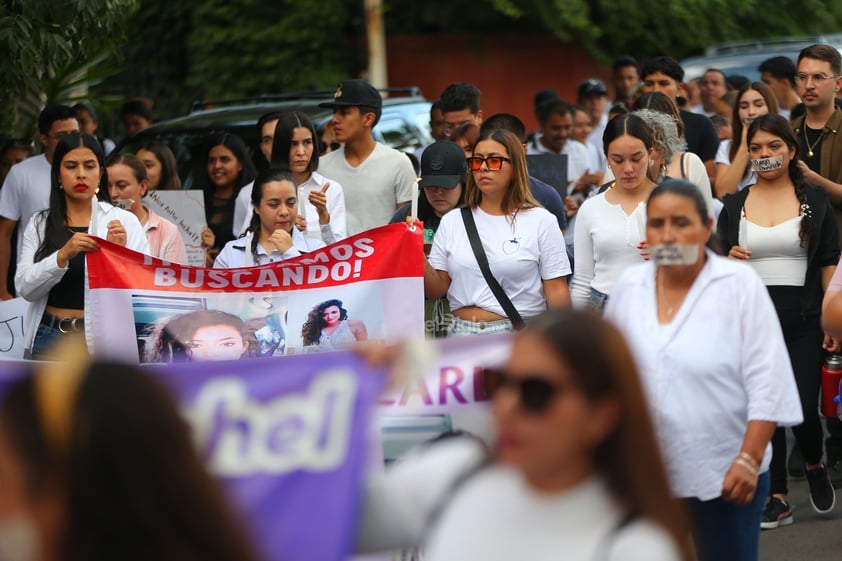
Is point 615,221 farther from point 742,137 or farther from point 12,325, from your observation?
point 742,137

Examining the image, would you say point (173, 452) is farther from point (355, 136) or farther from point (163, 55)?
point (163, 55)

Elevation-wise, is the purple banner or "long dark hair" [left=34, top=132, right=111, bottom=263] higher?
"long dark hair" [left=34, top=132, right=111, bottom=263]

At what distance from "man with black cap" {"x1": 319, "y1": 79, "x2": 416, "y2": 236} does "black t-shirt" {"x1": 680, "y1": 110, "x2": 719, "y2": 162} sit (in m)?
2.23

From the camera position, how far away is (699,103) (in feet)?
47.2

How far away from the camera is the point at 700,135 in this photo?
9664 millimetres

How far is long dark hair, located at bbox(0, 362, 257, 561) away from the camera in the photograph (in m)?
2.10

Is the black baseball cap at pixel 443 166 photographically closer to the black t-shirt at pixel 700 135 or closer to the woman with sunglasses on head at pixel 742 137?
the woman with sunglasses on head at pixel 742 137

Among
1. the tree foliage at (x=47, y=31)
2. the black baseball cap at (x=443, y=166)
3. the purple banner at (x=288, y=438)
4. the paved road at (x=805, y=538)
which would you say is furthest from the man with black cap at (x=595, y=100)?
the purple banner at (x=288, y=438)

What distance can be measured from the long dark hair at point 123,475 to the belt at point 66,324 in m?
4.83

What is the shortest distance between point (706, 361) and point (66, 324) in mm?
3651

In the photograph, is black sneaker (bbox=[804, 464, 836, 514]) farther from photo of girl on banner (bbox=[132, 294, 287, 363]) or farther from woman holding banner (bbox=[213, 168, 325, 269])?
photo of girl on banner (bbox=[132, 294, 287, 363])

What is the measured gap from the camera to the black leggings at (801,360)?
6.91m

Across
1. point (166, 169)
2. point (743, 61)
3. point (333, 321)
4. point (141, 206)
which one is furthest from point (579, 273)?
point (743, 61)

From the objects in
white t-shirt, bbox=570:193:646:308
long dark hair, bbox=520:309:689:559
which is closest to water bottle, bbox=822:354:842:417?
white t-shirt, bbox=570:193:646:308
